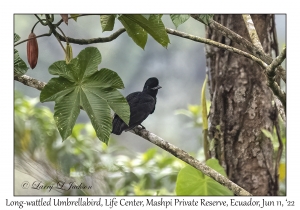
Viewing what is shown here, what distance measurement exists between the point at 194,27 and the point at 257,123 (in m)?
0.53

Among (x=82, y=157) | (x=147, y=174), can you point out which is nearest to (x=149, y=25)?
(x=82, y=157)

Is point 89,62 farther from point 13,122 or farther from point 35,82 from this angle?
point 13,122

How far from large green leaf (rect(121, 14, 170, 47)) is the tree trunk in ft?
1.95

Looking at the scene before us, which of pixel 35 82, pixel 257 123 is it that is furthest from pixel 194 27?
pixel 35 82

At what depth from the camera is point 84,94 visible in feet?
4.51

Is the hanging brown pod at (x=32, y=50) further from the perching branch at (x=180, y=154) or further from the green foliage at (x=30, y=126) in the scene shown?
the green foliage at (x=30, y=126)

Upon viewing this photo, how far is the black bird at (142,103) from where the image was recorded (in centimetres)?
163

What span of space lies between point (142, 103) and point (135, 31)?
28 cm

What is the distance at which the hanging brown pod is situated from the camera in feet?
5.00

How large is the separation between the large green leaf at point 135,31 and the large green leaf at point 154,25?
22 mm

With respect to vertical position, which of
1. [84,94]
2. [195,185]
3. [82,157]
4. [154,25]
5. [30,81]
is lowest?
[195,185]

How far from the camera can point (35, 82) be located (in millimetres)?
1574

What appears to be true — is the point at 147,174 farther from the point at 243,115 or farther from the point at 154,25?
the point at 154,25

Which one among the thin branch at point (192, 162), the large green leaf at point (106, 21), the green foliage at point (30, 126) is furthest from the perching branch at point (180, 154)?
Answer: the large green leaf at point (106, 21)
